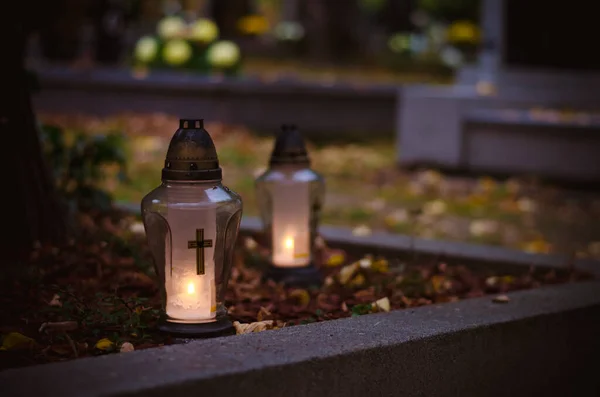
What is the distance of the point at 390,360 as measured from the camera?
363cm

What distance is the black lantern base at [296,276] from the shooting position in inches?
195

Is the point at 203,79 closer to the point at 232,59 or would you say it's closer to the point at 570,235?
the point at 232,59

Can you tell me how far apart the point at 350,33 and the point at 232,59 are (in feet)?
28.8

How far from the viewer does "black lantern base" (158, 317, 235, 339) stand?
382 cm

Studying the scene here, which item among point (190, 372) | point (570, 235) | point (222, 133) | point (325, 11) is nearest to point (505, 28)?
point (222, 133)

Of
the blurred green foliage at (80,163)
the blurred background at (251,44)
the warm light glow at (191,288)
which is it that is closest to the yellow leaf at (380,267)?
the warm light glow at (191,288)

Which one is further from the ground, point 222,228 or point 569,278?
point 222,228

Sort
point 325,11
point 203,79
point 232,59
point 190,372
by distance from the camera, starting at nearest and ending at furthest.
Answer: point 190,372
point 203,79
point 232,59
point 325,11

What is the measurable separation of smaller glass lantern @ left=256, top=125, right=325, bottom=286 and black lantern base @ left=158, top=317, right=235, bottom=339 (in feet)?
3.73

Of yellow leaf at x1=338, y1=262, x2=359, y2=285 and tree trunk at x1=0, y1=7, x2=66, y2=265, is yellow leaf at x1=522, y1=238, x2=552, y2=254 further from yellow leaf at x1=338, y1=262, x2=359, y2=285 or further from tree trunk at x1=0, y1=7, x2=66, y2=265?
tree trunk at x1=0, y1=7, x2=66, y2=265

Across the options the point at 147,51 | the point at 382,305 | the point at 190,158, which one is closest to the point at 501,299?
the point at 382,305

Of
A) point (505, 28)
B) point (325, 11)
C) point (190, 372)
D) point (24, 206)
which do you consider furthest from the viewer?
point (325, 11)

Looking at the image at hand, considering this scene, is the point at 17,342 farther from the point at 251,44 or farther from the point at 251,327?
the point at 251,44

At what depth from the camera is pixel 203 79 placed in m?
15.2
